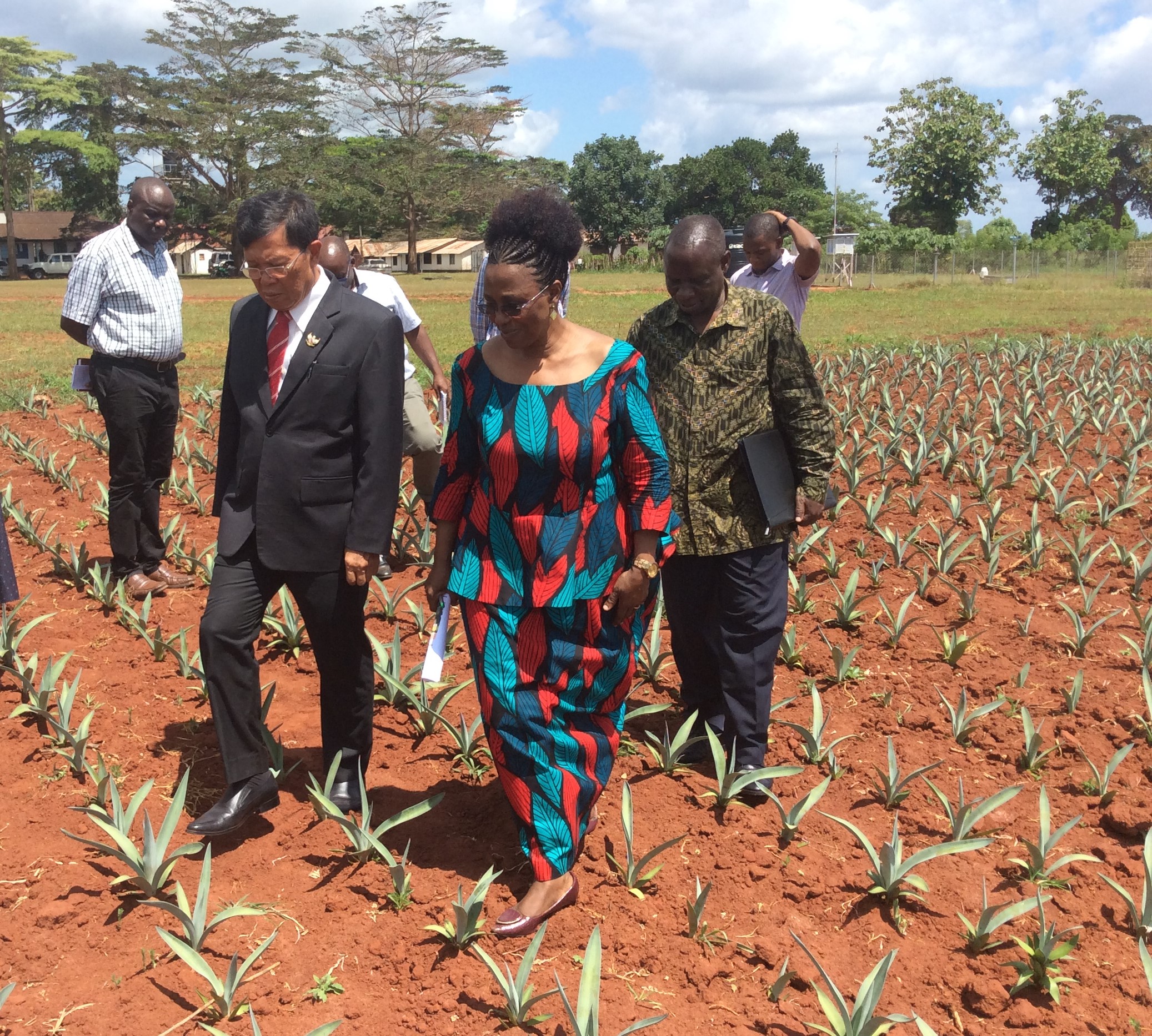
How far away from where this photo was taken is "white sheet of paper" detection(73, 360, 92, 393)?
5188mm

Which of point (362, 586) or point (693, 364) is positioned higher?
point (693, 364)

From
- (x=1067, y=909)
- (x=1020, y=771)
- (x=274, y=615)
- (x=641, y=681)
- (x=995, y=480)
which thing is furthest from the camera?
(x=995, y=480)

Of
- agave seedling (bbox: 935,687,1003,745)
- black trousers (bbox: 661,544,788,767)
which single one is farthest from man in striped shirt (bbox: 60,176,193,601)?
agave seedling (bbox: 935,687,1003,745)

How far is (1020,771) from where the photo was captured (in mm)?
3723

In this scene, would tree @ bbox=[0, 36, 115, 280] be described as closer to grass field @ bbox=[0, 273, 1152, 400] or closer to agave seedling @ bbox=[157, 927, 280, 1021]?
grass field @ bbox=[0, 273, 1152, 400]

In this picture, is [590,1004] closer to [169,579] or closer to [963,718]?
[963,718]

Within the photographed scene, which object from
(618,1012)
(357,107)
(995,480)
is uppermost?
(357,107)

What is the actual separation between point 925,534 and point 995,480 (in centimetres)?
110

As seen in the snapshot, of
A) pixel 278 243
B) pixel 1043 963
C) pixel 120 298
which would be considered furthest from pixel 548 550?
pixel 120 298

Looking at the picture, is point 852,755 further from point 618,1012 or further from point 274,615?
point 274,615

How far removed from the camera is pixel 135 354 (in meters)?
5.12

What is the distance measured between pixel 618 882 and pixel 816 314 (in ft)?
66.2

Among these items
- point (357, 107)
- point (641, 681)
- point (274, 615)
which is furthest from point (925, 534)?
point (357, 107)

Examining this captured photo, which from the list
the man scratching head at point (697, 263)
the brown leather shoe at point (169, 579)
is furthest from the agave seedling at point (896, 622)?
the brown leather shoe at point (169, 579)
